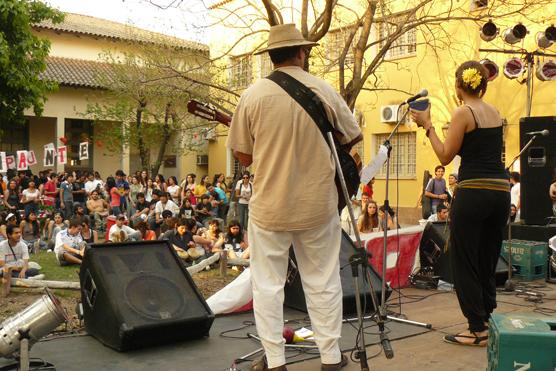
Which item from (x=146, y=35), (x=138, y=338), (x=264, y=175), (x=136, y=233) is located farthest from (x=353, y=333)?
(x=146, y=35)

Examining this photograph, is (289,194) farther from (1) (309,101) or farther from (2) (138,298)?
(2) (138,298)

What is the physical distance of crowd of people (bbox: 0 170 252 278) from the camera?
11.5 m

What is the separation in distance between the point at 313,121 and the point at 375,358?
5.85 ft

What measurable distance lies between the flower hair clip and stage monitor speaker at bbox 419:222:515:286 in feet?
10.1

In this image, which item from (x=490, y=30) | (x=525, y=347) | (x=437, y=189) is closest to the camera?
(x=525, y=347)

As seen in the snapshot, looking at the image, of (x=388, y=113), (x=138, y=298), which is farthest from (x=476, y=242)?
(x=388, y=113)

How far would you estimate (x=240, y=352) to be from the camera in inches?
184

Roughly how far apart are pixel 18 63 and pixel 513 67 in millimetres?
11684

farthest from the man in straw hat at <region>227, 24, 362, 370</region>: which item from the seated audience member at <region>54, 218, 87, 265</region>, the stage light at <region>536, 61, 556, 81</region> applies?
the stage light at <region>536, 61, 556, 81</region>

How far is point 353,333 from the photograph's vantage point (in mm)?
5199

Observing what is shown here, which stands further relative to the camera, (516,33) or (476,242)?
(516,33)

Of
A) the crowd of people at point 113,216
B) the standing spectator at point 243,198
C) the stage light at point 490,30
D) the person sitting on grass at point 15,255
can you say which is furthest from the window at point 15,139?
the stage light at point 490,30

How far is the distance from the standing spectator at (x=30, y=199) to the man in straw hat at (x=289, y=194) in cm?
1513

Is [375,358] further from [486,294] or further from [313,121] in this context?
[313,121]
